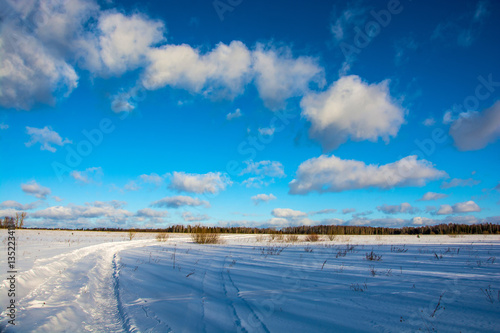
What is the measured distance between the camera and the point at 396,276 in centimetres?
539

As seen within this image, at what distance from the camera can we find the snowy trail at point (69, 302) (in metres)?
3.21

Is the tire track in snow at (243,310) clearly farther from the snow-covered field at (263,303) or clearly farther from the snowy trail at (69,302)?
the snowy trail at (69,302)

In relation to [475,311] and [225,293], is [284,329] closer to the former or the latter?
[225,293]

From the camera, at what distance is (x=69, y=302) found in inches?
163

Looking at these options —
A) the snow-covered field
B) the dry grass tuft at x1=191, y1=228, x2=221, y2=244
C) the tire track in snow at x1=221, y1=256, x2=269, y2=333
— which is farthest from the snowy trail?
the dry grass tuft at x1=191, y1=228, x2=221, y2=244

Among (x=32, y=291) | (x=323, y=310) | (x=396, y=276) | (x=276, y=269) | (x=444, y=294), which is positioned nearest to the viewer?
(x=323, y=310)

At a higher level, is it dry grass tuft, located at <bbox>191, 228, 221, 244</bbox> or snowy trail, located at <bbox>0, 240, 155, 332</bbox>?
snowy trail, located at <bbox>0, 240, 155, 332</bbox>

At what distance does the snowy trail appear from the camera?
321cm

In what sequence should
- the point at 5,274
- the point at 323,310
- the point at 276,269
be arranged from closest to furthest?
the point at 323,310 → the point at 5,274 → the point at 276,269

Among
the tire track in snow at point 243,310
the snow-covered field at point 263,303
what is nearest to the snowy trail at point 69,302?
the snow-covered field at point 263,303

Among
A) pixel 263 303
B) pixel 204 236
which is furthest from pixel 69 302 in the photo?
pixel 204 236

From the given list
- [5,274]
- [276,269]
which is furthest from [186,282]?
[5,274]

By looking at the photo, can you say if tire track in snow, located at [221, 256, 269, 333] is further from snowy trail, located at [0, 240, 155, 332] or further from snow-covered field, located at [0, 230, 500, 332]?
snowy trail, located at [0, 240, 155, 332]

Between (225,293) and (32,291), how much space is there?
12.8 ft
